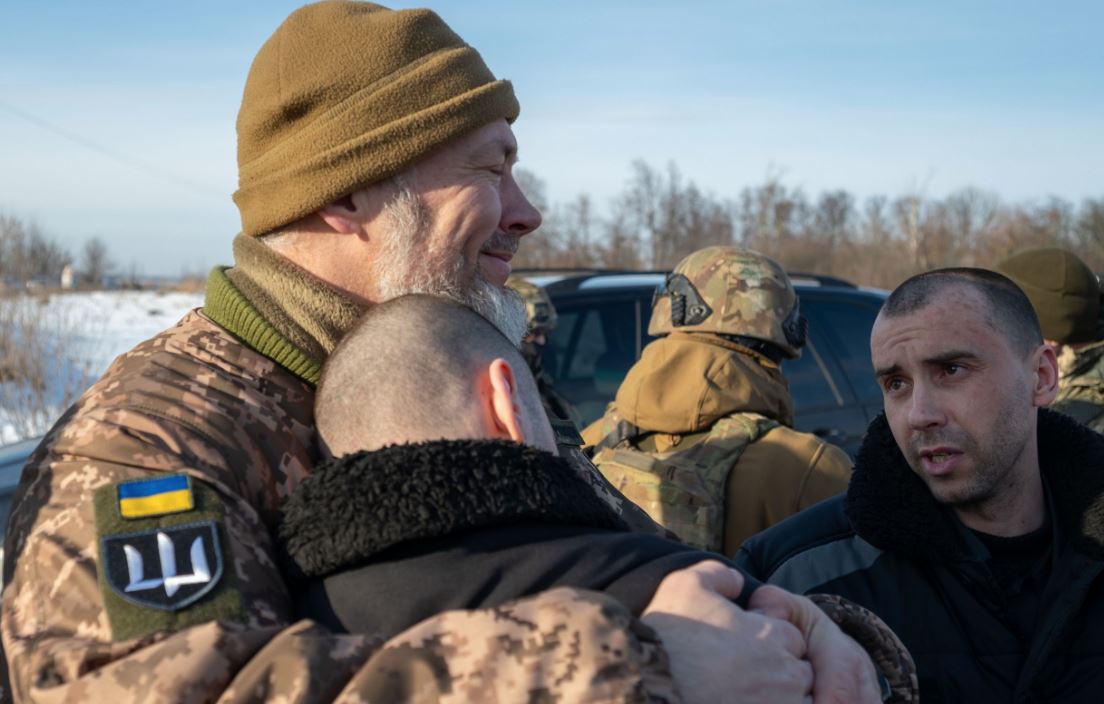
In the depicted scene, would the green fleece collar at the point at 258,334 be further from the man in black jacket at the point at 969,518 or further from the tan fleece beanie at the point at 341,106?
the man in black jacket at the point at 969,518

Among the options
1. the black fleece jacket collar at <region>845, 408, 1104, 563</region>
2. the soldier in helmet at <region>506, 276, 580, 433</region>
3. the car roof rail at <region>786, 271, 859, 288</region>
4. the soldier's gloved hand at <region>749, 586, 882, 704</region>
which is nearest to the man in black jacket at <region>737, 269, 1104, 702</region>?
the black fleece jacket collar at <region>845, 408, 1104, 563</region>

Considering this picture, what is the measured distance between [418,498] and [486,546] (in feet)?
0.37

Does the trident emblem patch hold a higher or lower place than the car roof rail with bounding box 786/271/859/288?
higher

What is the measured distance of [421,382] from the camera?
1.64 m

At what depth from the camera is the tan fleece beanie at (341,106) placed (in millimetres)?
2094

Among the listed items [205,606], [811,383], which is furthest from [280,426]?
[811,383]

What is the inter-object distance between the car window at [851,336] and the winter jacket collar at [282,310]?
17.2ft

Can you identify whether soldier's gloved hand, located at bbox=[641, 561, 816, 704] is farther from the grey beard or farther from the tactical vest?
the tactical vest

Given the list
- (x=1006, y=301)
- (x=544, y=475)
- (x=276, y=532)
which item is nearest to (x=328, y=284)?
(x=276, y=532)

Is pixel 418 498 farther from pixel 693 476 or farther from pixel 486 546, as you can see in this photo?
pixel 693 476

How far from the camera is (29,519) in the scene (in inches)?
63.4

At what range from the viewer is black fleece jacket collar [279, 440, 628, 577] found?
150cm

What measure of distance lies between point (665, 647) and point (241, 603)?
569mm

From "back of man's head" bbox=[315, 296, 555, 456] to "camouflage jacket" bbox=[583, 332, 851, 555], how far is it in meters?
2.08
